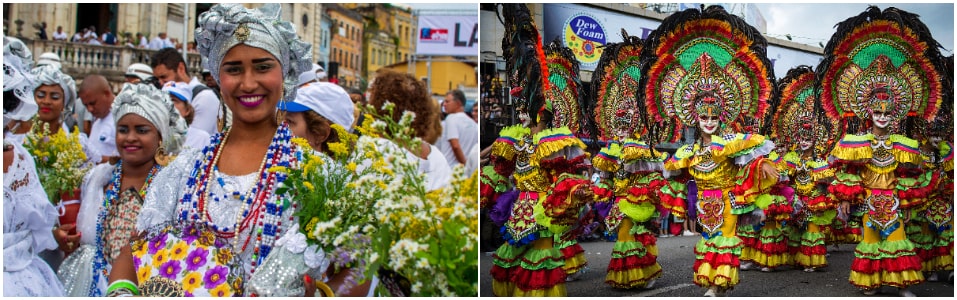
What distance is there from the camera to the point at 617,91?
7.52 m

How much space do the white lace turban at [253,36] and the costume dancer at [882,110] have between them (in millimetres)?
4369

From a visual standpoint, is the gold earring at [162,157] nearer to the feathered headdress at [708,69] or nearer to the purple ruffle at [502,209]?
the purple ruffle at [502,209]

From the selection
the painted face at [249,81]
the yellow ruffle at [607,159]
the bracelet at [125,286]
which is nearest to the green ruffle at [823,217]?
the yellow ruffle at [607,159]

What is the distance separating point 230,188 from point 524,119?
2971 mm

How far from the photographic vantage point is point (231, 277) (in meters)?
3.06

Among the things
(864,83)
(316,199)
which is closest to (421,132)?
(864,83)

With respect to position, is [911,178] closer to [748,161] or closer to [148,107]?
[748,161]

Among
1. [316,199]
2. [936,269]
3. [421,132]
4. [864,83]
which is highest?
[864,83]

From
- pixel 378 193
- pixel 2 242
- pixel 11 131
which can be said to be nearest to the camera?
pixel 378 193

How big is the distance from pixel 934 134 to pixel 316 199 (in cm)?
576

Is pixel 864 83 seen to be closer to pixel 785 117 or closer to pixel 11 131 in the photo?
pixel 785 117

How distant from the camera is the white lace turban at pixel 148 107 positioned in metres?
4.60

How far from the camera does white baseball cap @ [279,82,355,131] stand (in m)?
4.18

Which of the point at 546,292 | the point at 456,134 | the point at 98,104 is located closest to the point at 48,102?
the point at 98,104
